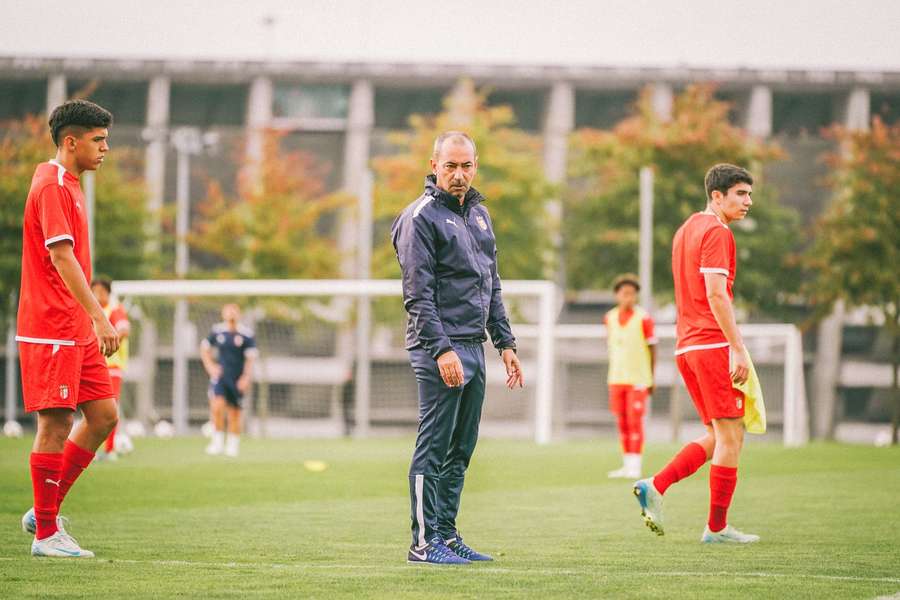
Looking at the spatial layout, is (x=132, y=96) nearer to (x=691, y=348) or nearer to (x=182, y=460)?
(x=182, y=460)

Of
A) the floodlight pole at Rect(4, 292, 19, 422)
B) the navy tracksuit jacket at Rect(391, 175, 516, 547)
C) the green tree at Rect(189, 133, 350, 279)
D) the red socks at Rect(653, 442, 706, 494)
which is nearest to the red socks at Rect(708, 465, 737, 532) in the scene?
the red socks at Rect(653, 442, 706, 494)

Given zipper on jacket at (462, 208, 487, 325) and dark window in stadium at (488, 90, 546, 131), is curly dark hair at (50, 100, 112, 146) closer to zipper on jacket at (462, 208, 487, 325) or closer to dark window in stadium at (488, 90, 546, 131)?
zipper on jacket at (462, 208, 487, 325)

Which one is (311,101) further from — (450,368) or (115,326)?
(450,368)

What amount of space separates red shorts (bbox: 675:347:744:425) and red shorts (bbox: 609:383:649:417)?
681 centimetres

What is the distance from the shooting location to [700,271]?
809 cm

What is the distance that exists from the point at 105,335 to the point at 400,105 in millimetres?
39481

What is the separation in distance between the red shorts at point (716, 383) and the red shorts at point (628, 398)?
681 centimetres

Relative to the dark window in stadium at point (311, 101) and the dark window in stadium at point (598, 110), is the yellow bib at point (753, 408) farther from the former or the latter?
the dark window in stadium at point (598, 110)

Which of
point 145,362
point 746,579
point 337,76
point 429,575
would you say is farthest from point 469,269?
point 337,76

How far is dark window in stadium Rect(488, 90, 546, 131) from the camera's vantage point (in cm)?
4469

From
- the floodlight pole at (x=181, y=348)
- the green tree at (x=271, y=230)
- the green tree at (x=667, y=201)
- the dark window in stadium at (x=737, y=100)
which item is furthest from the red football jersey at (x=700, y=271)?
the dark window in stadium at (x=737, y=100)

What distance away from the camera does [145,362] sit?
3033 centimetres

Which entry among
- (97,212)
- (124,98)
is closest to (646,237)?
(97,212)

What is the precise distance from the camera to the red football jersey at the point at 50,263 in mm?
6957
